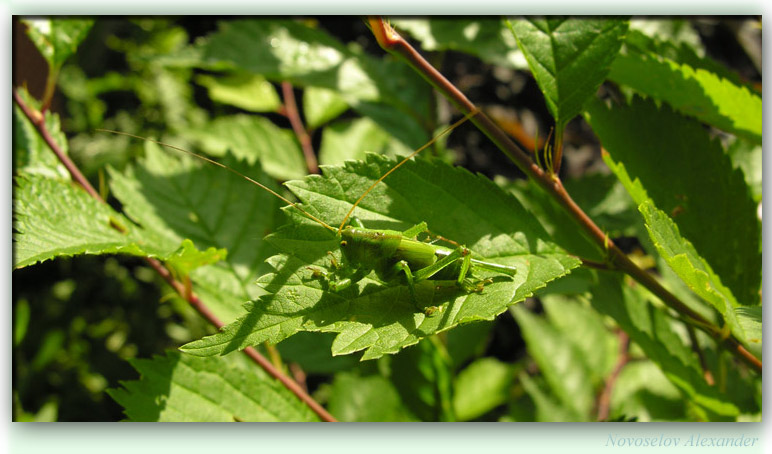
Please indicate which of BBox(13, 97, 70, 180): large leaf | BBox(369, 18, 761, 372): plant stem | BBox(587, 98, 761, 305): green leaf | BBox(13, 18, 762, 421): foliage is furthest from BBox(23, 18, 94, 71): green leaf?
BBox(587, 98, 761, 305): green leaf

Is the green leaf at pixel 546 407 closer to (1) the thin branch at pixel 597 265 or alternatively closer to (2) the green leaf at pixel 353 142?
(1) the thin branch at pixel 597 265

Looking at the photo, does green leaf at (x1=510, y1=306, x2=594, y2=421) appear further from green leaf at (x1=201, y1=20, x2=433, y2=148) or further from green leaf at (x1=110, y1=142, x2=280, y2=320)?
green leaf at (x1=110, y1=142, x2=280, y2=320)

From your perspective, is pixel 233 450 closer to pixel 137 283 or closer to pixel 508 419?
pixel 508 419

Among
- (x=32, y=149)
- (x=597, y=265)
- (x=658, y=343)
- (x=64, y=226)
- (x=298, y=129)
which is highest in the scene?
(x=298, y=129)

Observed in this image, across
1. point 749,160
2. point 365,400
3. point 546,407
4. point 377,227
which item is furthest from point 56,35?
point 749,160

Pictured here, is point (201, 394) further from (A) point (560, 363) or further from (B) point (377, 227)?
(A) point (560, 363)

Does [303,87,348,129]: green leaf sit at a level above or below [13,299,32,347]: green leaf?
above

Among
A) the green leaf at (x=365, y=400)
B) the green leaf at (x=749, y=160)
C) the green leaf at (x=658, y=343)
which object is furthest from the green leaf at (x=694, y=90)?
the green leaf at (x=365, y=400)
